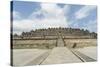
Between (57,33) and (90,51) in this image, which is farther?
(90,51)

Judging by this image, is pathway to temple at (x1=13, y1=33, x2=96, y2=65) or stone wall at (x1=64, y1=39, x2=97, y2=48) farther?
stone wall at (x1=64, y1=39, x2=97, y2=48)

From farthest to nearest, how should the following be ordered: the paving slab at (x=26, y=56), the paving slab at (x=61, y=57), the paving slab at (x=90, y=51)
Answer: the paving slab at (x=90, y=51) → the paving slab at (x=61, y=57) → the paving slab at (x=26, y=56)

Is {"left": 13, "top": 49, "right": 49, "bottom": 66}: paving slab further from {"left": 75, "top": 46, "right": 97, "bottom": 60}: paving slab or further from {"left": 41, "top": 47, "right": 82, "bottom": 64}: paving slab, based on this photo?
{"left": 75, "top": 46, "right": 97, "bottom": 60}: paving slab

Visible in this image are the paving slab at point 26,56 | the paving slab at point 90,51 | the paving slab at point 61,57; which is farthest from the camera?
the paving slab at point 90,51

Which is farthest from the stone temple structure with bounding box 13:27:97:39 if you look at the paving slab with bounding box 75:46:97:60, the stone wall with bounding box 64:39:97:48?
Result: the paving slab with bounding box 75:46:97:60

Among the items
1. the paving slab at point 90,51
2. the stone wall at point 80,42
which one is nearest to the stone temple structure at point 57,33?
the stone wall at point 80,42

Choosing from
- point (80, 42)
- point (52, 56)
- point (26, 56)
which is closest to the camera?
point (26, 56)

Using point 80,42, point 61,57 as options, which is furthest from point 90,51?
point 61,57

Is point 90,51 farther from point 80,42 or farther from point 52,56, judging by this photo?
point 52,56

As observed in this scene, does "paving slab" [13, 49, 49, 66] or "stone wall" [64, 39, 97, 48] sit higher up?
"stone wall" [64, 39, 97, 48]

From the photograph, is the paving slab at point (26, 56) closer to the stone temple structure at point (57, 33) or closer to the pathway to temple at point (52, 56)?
the pathway to temple at point (52, 56)

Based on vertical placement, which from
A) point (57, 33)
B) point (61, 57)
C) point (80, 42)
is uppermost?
point (57, 33)

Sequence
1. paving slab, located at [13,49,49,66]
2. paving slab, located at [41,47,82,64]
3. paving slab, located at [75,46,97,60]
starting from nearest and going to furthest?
1. paving slab, located at [13,49,49,66]
2. paving slab, located at [41,47,82,64]
3. paving slab, located at [75,46,97,60]

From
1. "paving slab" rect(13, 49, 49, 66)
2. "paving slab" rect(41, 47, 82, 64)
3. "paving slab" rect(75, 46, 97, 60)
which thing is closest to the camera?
"paving slab" rect(13, 49, 49, 66)
